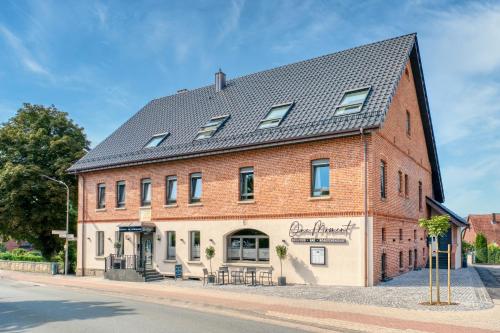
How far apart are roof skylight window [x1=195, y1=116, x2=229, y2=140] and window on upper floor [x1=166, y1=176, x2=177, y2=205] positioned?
2.65 m

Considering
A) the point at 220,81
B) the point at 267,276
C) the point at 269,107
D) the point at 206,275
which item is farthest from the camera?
the point at 220,81

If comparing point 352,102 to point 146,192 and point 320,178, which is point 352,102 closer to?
point 320,178

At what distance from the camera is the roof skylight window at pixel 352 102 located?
20281 mm

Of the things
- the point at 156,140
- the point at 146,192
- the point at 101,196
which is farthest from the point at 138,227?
the point at 101,196

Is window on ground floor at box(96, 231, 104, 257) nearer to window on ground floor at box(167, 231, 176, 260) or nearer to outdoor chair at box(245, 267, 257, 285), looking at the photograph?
window on ground floor at box(167, 231, 176, 260)

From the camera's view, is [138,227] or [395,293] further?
[138,227]

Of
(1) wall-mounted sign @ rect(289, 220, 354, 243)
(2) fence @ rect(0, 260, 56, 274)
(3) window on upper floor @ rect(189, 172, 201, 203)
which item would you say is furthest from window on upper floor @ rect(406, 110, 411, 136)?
(2) fence @ rect(0, 260, 56, 274)

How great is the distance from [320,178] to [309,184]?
534 mm

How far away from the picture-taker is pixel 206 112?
27938 mm

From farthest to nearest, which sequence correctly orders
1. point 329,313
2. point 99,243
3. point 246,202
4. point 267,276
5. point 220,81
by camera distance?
point 220,81 → point 99,243 → point 246,202 → point 267,276 → point 329,313

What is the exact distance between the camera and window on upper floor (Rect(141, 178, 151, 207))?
26.8 meters

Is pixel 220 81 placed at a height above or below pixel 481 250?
above

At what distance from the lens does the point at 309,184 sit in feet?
67.0

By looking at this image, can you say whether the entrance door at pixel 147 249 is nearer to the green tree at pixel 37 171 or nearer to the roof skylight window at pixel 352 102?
the green tree at pixel 37 171
